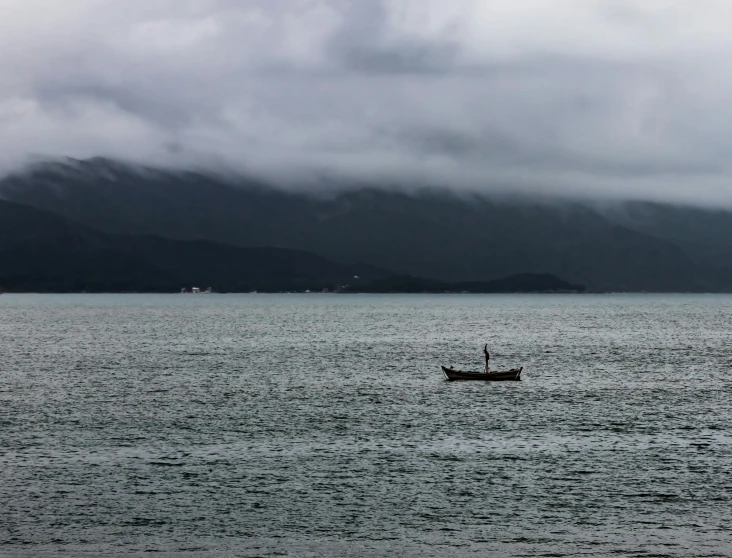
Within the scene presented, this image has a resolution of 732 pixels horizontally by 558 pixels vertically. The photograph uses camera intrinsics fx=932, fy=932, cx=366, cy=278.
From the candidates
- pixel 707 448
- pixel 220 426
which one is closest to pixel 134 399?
pixel 220 426

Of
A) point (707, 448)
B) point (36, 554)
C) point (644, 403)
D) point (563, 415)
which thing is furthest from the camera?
point (644, 403)

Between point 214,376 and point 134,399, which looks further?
point 214,376

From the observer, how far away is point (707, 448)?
7038 centimetres

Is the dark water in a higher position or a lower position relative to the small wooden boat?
lower

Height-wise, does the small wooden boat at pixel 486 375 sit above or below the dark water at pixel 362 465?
above

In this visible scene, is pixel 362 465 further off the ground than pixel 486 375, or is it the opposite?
pixel 486 375

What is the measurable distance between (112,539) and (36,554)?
3.99 m

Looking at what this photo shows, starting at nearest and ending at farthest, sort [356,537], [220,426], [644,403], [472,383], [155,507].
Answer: [356,537], [155,507], [220,426], [644,403], [472,383]

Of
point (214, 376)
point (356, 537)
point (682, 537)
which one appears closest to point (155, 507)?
point (356, 537)

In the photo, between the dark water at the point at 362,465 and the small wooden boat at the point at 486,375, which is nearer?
the dark water at the point at 362,465

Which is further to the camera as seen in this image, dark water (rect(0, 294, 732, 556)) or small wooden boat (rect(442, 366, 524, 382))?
small wooden boat (rect(442, 366, 524, 382))

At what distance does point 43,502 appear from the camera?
177 feet

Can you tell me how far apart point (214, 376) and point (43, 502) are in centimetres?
6782

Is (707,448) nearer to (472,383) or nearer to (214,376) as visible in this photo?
(472,383)
